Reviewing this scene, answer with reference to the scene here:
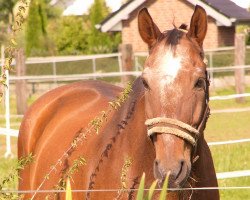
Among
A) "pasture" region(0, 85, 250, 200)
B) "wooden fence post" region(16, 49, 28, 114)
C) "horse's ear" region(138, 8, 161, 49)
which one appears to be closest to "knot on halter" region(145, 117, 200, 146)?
"horse's ear" region(138, 8, 161, 49)

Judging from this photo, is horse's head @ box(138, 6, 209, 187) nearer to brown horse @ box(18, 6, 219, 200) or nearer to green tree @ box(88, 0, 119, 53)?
brown horse @ box(18, 6, 219, 200)

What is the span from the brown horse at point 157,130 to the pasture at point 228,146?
3812mm

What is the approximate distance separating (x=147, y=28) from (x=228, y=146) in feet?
29.4

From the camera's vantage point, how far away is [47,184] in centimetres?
589

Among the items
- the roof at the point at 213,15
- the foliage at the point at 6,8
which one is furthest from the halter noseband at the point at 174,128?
the foliage at the point at 6,8

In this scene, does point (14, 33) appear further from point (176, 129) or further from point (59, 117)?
point (59, 117)

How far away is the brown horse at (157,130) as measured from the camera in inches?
167

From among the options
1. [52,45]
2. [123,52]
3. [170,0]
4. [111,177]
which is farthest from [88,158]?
[52,45]

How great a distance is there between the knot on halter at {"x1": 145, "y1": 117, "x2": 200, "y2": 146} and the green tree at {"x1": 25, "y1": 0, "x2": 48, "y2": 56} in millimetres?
36724

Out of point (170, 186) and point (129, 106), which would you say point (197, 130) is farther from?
point (129, 106)

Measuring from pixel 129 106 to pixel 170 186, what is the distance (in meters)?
0.94

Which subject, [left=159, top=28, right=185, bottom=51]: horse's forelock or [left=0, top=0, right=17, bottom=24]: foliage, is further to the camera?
[left=0, top=0, right=17, bottom=24]: foliage

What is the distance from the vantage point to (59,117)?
6.55 metres

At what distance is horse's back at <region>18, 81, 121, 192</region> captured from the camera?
6.10 meters
